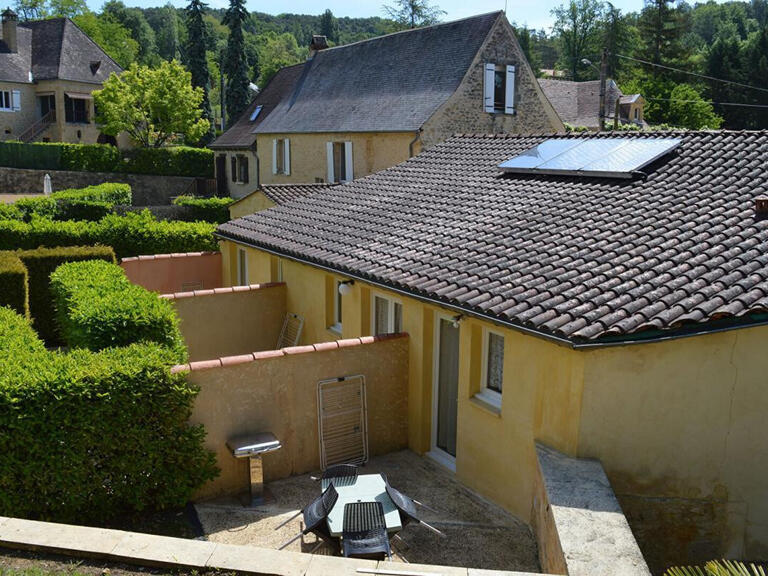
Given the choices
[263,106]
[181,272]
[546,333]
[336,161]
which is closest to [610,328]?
[546,333]

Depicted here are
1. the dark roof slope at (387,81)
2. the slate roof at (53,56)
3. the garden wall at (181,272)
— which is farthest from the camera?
the slate roof at (53,56)

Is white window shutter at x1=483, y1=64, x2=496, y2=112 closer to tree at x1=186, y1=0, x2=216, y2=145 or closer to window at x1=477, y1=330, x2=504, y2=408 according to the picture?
window at x1=477, y1=330, x2=504, y2=408

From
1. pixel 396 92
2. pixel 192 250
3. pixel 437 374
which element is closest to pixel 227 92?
pixel 396 92

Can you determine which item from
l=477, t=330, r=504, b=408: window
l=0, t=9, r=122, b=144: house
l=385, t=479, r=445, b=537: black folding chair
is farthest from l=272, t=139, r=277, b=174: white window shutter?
l=385, t=479, r=445, b=537: black folding chair

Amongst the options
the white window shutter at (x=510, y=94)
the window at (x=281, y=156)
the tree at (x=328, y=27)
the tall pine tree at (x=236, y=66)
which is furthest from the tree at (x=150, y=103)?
the tree at (x=328, y=27)

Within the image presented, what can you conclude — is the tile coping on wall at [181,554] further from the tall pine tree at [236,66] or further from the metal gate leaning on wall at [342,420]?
the tall pine tree at [236,66]

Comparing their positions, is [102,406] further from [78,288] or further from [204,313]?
[204,313]

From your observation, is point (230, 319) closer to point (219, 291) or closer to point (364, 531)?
point (219, 291)
